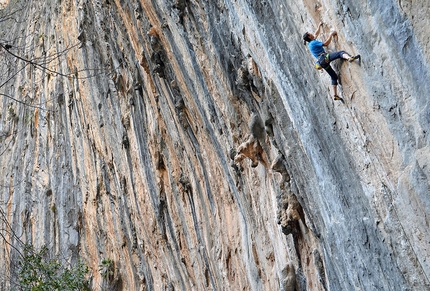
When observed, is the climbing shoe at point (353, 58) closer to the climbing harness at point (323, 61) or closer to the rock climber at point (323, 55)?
the rock climber at point (323, 55)

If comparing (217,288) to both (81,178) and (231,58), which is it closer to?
(231,58)

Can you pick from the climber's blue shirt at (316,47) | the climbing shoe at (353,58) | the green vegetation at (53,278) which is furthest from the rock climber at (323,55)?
the green vegetation at (53,278)

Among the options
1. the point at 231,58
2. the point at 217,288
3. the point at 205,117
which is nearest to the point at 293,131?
the point at 231,58

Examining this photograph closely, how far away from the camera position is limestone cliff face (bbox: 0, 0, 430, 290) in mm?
4953

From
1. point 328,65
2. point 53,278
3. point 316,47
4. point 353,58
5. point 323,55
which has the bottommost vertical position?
point 353,58

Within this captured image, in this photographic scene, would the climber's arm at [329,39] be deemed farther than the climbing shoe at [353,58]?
Yes

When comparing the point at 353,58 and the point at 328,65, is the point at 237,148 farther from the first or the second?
the point at 353,58

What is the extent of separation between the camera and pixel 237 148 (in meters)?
8.19

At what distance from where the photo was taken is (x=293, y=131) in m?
6.51

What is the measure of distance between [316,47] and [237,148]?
2.90 metres

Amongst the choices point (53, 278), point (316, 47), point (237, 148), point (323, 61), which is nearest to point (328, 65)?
point (323, 61)

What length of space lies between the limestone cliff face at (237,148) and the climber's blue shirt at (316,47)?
0.18 m

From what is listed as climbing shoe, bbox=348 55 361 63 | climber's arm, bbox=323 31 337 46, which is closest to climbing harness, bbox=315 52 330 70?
climber's arm, bbox=323 31 337 46

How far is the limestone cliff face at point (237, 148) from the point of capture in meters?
4.95
